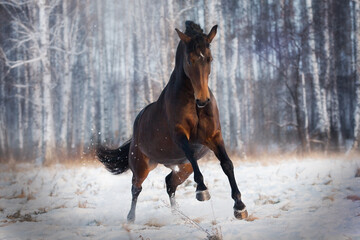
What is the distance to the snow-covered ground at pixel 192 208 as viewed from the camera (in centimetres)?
295

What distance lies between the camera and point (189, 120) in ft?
10.4

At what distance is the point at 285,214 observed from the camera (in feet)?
12.0

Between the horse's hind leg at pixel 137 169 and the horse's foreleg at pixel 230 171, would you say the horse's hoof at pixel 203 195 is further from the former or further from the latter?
the horse's hind leg at pixel 137 169

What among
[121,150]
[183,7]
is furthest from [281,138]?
[121,150]

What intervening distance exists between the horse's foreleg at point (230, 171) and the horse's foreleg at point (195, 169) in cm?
25

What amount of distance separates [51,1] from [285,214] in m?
11.1

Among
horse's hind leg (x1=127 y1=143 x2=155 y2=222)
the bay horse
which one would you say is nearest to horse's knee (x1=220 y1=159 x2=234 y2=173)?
the bay horse

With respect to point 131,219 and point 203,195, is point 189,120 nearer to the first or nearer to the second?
point 203,195

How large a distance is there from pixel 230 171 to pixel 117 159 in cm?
249

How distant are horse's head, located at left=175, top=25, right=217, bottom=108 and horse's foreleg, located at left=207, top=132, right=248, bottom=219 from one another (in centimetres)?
53

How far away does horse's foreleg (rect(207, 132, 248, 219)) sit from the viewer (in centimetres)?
279

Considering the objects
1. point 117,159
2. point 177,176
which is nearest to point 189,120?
point 177,176

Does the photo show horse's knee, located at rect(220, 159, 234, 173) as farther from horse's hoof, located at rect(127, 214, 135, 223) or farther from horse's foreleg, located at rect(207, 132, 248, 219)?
horse's hoof, located at rect(127, 214, 135, 223)

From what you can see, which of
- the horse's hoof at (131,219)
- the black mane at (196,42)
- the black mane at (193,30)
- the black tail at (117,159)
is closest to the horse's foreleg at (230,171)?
the black mane at (196,42)
